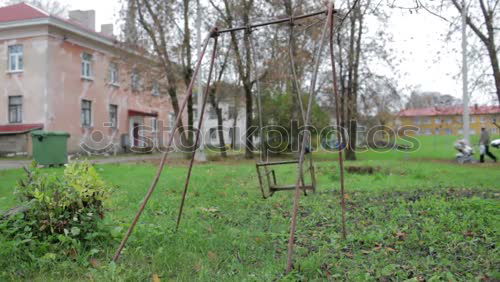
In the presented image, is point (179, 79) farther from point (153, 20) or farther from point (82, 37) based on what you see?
point (82, 37)

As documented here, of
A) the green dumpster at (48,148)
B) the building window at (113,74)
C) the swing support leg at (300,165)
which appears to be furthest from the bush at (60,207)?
the building window at (113,74)

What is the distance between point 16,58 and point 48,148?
486 inches

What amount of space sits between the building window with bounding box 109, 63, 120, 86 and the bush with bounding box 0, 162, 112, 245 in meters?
27.1

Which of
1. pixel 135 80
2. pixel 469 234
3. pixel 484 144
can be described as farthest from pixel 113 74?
pixel 469 234

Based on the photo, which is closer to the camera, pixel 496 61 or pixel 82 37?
pixel 496 61

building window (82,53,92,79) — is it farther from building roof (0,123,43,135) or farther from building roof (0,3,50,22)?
building roof (0,123,43,135)

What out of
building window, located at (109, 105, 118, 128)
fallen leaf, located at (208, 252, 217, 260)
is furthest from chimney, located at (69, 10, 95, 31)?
fallen leaf, located at (208, 252, 217, 260)

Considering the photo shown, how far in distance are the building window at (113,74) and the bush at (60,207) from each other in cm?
2709

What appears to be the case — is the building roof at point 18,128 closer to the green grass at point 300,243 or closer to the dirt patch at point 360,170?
the dirt patch at point 360,170

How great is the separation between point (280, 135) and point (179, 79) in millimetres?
7599

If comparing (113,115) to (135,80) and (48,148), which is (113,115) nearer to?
(135,80)

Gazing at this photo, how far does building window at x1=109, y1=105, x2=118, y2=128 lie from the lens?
30652 millimetres

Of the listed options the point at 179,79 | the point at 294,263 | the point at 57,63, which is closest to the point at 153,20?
the point at 179,79

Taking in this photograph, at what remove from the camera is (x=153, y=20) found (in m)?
22.5
